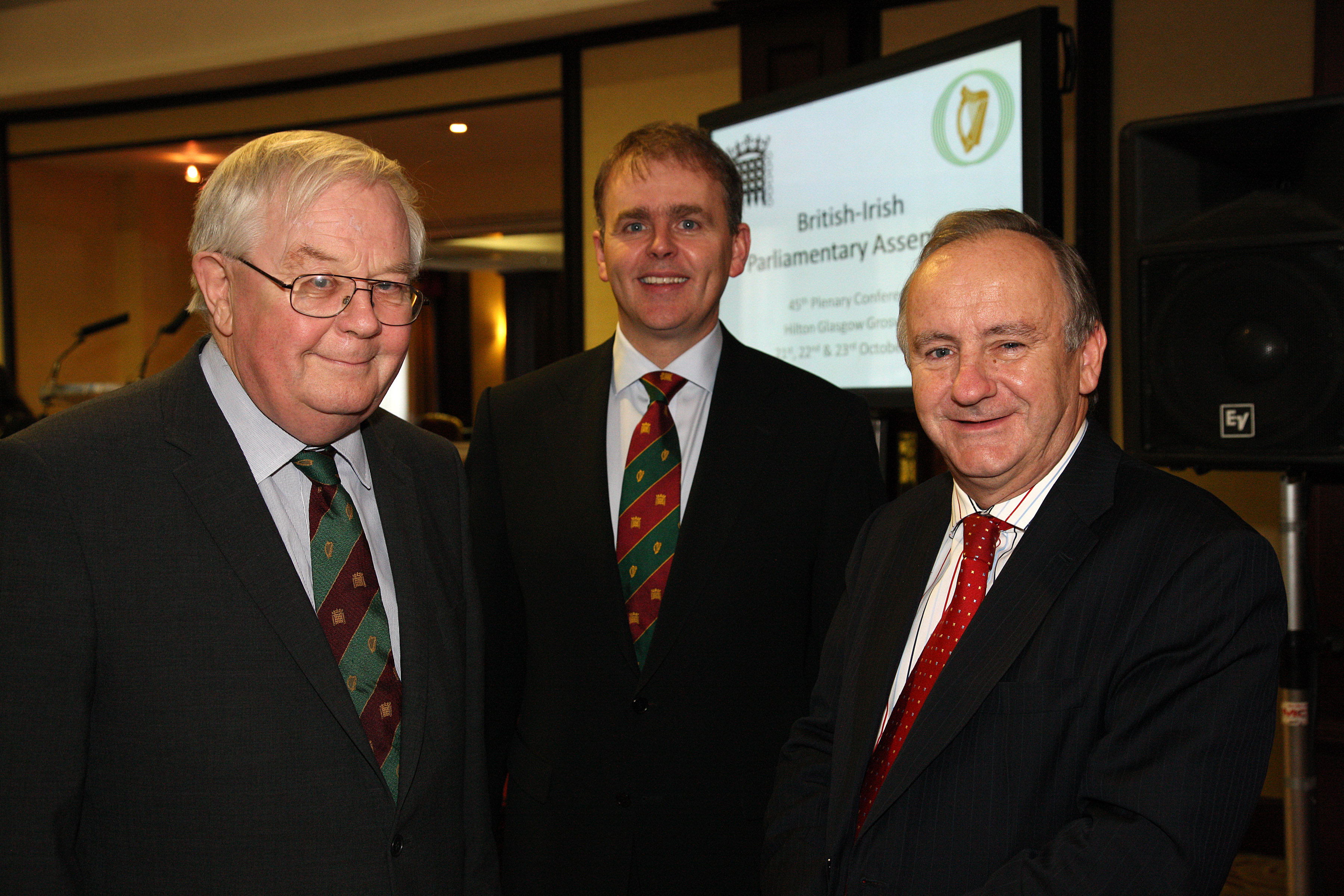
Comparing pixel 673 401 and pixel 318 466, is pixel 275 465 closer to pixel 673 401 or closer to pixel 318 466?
pixel 318 466

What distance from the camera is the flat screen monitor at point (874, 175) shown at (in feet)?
8.35

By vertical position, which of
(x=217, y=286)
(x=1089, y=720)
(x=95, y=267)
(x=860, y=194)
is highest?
(x=95, y=267)

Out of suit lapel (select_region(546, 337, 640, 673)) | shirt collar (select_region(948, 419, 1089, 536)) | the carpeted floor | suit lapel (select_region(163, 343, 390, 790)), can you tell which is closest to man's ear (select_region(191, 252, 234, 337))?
suit lapel (select_region(163, 343, 390, 790))

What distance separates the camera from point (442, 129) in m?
6.25

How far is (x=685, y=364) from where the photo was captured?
1.99m

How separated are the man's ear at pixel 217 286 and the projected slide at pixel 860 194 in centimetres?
190

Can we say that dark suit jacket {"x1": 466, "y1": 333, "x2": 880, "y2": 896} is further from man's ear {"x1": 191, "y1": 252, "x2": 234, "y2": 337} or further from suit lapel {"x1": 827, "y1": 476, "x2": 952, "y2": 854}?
man's ear {"x1": 191, "y1": 252, "x2": 234, "y2": 337}

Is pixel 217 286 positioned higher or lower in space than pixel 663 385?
higher

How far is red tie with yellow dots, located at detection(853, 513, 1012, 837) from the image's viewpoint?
1450mm

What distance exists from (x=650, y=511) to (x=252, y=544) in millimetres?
771

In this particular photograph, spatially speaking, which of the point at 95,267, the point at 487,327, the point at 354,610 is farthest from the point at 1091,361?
the point at 487,327

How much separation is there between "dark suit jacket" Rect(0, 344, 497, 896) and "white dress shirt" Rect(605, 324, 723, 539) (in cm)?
76

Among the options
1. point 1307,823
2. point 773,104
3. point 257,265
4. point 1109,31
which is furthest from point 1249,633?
point 1109,31

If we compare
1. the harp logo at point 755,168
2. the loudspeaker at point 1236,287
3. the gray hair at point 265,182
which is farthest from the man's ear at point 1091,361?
the harp logo at point 755,168
